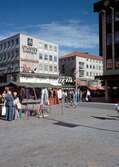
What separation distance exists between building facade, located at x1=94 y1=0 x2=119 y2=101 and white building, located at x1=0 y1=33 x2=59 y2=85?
2930cm

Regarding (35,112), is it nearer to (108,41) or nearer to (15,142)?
(15,142)

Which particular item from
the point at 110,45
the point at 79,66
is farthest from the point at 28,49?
the point at 110,45

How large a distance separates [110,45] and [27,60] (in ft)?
111

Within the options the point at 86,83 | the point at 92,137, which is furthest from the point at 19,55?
the point at 92,137

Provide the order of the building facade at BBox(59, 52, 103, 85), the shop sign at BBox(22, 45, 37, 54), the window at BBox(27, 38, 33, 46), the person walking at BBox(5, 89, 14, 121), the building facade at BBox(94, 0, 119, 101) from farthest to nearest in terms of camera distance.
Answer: the building facade at BBox(59, 52, 103, 85) → the window at BBox(27, 38, 33, 46) → the shop sign at BBox(22, 45, 37, 54) → the building facade at BBox(94, 0, 119, 101) → the person walking at BBox(5, 89, 14, 121)

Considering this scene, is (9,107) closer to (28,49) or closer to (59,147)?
(59,147)

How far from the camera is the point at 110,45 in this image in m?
39.2

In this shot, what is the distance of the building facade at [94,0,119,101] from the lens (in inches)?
1484

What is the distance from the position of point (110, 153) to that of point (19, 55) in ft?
202

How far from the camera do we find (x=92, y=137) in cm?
959

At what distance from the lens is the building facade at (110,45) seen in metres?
37.7

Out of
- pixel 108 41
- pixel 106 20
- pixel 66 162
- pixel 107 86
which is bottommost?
pixel 66 162

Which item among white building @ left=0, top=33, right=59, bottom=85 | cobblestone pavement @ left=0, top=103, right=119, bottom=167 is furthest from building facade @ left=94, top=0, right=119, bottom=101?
white building @ left=0, top=33, right=59, bottom=85

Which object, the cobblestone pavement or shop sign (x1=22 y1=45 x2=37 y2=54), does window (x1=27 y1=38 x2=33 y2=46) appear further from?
the cobblestone pavement
